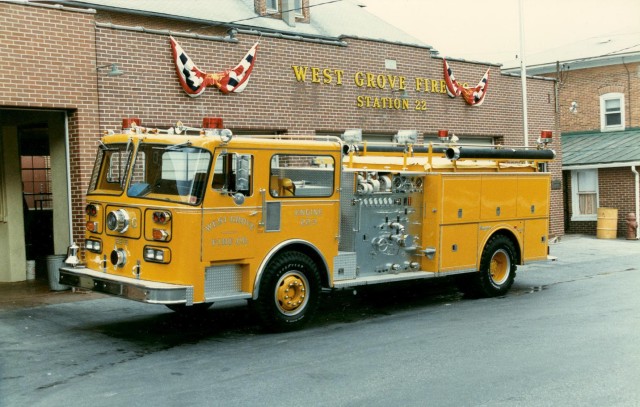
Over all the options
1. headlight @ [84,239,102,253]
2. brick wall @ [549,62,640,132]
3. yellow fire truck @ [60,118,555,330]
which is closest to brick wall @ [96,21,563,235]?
yellow fire truck @ [60,118,555,330]

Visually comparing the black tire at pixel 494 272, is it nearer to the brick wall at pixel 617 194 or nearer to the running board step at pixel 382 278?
the running board step at pixel 382 278

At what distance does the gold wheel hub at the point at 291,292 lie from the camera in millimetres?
9578

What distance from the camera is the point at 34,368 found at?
8023mm

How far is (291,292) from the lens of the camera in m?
9.73

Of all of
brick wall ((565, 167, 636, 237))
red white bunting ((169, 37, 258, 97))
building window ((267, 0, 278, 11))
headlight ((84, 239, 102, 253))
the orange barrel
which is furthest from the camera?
brick wall ((565, 167, 636, 237))

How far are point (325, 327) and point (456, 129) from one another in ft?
35.1

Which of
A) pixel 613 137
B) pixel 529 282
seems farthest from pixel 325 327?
pixel 613 137

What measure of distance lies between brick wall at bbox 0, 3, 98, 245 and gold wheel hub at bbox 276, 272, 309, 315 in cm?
487

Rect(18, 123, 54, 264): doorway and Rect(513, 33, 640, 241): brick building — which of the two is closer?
Rect(18, 123, 54, 264): doorway

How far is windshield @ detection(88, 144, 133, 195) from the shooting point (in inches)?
381

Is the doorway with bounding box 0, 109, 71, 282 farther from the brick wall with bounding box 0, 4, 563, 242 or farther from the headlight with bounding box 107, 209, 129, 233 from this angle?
the headlight with bounding box 107, 209, 129, 233

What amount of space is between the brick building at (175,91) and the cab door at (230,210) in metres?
4.71

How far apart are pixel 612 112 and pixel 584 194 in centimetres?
456

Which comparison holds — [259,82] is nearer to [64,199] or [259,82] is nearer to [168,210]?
[64,199]
